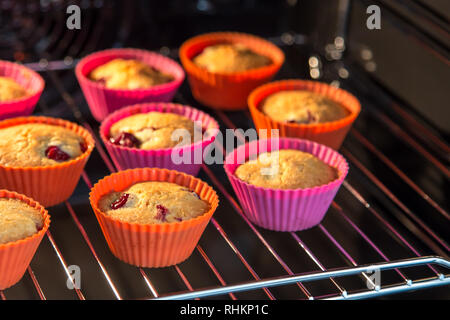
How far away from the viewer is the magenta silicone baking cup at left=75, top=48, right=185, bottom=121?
2.79m

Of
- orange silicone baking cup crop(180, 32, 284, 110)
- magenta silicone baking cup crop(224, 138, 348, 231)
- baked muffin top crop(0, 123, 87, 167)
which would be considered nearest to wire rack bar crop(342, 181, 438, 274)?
magenta silicone baking cup crop(224, 138, 348, 231)

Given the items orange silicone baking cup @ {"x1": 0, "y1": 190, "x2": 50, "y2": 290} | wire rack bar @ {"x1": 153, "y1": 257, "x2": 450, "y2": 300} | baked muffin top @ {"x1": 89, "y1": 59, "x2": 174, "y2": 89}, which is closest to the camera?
wire rack bar @ {"x1": 153, "y1": 257, "x2": 450, "y2": 300}

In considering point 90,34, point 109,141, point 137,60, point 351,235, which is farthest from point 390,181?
point 90,34

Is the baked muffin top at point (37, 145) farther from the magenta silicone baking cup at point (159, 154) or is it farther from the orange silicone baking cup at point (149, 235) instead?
the orange silicone baking cup at point (149, 235)

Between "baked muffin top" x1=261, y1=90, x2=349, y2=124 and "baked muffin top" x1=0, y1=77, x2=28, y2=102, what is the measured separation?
3.12ft

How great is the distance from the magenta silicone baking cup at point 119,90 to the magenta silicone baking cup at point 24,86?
0.17m

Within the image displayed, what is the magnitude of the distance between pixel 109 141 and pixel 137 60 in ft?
2.12

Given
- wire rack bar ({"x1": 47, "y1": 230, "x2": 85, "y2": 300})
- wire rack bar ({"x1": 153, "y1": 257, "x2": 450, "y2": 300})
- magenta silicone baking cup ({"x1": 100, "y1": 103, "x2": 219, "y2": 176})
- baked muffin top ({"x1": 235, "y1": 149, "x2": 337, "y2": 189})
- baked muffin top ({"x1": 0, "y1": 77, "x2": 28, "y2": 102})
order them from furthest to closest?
baked muffin top ({"x1": 0, "y1": 77, "x2": 28, "y2": 102})
magenta silicone baking cup ({"x1": 100, "y1": 103, "x2": 219, "y2": 176})
baked muffin top ({"x1": 235, "y1": 149, "x2": 337, "y2": 189})
wire rack bar ({"x1": 47, "y1": 230, "x2": 85, "y2": 300})
wire rack bar ({"x1": 153, "y1": 257, "x2": 450, "y2": 300})

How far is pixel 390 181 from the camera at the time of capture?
250cm

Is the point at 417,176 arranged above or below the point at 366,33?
below

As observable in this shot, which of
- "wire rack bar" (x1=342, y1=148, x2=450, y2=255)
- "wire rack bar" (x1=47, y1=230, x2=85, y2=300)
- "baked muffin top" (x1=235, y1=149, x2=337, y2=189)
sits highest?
"baked muffin top" (x1=235, y1=149, x2=337, y2=189)

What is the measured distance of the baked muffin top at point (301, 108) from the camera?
267 centimetres

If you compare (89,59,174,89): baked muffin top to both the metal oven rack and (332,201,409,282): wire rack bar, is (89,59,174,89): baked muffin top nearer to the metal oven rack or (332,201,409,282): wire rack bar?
the metal oven rack
